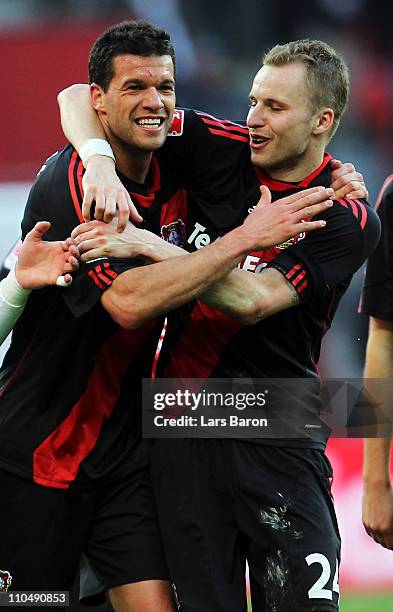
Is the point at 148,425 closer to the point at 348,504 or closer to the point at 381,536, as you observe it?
the point at 381,536

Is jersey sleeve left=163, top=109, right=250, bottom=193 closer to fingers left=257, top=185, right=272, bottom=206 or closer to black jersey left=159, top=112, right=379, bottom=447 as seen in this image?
black jersey left=159, top=112, right=379, bottom=447

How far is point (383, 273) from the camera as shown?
4.32 metres

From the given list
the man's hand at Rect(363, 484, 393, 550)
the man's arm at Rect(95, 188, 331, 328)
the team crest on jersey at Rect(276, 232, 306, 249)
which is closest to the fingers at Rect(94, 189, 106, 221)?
the man's arm at Rect(95, 188, 331, 328)

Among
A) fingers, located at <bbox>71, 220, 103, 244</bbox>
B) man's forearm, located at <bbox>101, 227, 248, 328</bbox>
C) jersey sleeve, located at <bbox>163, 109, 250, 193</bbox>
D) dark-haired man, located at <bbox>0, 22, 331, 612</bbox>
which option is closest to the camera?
man's forearm, located at <bbox>101, 227, 248, 328</bbox>

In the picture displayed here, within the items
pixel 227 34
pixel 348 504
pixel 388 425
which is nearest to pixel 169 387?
pixel 388 425

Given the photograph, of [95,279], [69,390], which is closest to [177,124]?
[95,279]

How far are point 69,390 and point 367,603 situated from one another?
3.76 m

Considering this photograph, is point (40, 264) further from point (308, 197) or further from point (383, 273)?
point (383, 273)

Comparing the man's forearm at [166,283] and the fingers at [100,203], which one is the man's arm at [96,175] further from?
the man's forearm at [166,283]

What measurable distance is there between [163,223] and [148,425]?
29.0 inches

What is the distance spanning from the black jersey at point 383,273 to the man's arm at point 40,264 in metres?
1.19

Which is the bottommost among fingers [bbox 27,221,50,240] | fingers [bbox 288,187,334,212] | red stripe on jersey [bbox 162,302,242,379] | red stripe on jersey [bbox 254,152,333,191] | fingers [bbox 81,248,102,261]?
red stripe on jersey [bbox 162,302,242,379]

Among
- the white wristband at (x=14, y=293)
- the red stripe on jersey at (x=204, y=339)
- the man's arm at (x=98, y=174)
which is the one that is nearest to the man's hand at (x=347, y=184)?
the man's arm at (x=98, y=174)

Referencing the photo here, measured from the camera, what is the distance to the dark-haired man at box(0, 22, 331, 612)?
4004 mm
